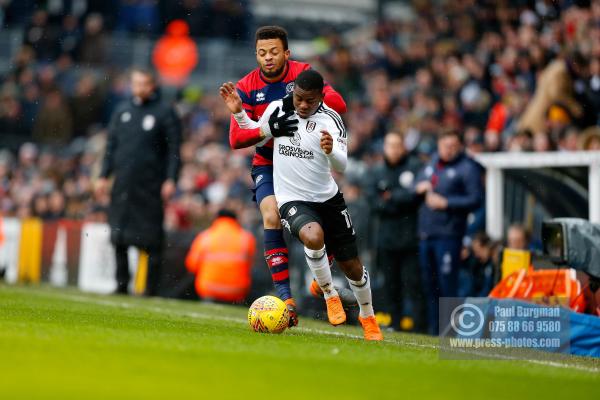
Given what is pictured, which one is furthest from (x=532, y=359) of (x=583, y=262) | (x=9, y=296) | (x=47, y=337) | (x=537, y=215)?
(x=9, y=296)

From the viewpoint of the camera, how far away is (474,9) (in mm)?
20047

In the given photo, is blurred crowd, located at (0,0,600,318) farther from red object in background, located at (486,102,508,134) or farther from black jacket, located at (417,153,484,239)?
black jacket, located at (417,153,484,239)

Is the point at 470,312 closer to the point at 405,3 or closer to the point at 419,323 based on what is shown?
the point at 419,323

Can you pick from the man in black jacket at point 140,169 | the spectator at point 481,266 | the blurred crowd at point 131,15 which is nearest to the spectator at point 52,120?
the blurred crowd at point 131,15

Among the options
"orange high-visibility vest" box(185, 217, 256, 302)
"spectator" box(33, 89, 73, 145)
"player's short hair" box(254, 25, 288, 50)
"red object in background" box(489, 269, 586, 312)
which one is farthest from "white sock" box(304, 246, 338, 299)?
"spectator" box(33, 89, 73, 145)

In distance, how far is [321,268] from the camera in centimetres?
848

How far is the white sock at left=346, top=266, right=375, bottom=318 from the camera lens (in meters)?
8.65

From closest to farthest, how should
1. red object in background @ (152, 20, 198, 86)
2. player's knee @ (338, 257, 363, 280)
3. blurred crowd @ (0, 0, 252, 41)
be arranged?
player's knee @ (338, 257, 363, 280) → red object in background @ (152, 20, 198, 86) → blurred crowd @ (0, 0, 252, 41)

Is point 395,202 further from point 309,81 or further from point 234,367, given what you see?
point 234,367

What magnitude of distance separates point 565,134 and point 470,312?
452 centimetres

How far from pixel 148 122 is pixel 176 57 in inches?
534

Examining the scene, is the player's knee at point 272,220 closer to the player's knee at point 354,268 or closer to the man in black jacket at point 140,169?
the player's knee at point 354,268

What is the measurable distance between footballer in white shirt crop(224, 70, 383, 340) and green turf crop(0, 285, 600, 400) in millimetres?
430

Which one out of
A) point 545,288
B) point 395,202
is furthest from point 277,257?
point 395,202
